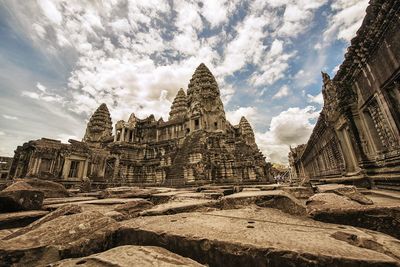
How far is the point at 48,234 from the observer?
1716 millimetres

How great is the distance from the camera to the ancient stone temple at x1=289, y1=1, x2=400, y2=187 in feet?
11.6

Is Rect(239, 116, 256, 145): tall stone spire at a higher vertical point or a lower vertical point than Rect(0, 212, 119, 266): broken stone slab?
higher

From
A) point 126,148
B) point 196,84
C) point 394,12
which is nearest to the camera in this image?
point 394,12

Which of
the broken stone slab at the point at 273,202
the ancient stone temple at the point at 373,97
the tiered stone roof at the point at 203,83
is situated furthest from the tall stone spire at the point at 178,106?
the broken stone slab at the point at 273,202

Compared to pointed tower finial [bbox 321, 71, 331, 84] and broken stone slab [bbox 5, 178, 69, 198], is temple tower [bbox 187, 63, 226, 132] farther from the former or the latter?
broken stone slab [bbox 5, 178, 69, 198]

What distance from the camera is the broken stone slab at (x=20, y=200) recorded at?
2.82m

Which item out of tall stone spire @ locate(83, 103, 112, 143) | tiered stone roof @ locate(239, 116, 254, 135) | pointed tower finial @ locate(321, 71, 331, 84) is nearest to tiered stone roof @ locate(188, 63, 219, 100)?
tiered stone roof @ locate(239, 116, 254, 135)

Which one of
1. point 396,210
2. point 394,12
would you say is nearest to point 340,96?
point 394,12

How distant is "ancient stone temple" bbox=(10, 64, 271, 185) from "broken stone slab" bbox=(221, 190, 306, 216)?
14.8 m

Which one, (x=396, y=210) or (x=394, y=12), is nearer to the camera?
(x=396, y=210)

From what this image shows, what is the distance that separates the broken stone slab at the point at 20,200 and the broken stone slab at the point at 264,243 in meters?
2.26

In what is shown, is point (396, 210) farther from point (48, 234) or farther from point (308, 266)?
point (48, 234)

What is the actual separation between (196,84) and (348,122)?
28463 millimetres

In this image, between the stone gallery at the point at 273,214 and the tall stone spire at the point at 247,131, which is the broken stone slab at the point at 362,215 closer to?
the stone gallery at the point at 273,214
